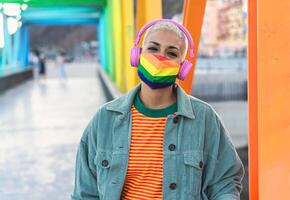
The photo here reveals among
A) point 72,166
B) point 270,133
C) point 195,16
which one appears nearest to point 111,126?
point 270,133

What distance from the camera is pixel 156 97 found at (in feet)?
7.46

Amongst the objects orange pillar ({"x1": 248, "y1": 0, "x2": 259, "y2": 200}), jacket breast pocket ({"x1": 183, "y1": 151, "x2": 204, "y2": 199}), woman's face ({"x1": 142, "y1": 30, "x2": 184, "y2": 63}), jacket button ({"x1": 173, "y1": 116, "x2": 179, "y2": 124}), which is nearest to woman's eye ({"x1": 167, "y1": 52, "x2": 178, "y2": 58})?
woman's face ({"x1": 142, "y1": 30, "x2": 184, "y2": 63})

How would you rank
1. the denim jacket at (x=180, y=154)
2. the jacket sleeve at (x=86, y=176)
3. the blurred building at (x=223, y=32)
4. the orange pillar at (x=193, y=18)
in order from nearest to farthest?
the denim jacket at (x=180, y=154) → the jacket sleeve at (x=86, y=176) → the orange pillar at (x=193, y=18) → the blurred building at (x=223, y=32)

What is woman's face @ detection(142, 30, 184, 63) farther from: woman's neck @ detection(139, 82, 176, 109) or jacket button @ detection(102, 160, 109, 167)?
jacket button @ detection(102, 160, 109, 167)

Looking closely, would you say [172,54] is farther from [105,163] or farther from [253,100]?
[253,100]

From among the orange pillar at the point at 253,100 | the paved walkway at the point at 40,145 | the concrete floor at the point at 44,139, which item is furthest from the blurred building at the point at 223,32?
the orange pillar at the point at 253,100

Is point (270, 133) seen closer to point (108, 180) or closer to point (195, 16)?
point (108, 180)

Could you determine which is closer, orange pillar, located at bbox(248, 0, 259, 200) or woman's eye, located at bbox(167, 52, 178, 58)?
woman's eye, located at bbox(167, 52, 178, 58)

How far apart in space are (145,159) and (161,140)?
0.10 metres

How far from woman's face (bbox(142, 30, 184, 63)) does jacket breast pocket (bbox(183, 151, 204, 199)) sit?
393mm

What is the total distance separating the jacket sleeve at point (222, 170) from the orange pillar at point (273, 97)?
0.33 meters

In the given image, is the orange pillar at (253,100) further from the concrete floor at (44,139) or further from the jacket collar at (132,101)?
the concrete floor at (44,139)

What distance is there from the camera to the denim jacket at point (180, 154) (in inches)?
87.2

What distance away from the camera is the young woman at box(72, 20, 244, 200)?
222 centimetres
